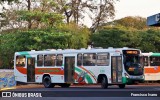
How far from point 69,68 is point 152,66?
8.18m

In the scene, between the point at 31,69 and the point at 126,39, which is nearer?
the point at 31,69

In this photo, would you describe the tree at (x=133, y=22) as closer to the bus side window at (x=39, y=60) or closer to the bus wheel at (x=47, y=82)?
the bus side window at (x=39, y=60)

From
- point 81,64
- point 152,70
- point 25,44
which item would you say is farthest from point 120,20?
point 81,64

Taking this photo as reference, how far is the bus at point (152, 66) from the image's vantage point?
40719mm

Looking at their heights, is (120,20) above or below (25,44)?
above

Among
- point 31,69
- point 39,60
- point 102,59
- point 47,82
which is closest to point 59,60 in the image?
point 47,82

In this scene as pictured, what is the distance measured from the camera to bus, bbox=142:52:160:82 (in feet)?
134

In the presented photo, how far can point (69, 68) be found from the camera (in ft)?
121

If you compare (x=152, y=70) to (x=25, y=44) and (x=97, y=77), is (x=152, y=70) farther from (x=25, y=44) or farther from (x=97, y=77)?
(x=25, y=44)

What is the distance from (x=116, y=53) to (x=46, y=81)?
7.28 metres

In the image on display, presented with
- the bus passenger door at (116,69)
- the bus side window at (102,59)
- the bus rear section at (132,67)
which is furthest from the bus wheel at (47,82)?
the bus rear section at (132,67)

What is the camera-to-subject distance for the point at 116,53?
3372cm

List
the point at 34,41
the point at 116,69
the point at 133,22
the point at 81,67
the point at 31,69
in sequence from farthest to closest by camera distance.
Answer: the point at 133,22, the point at 34,41, the point at 31,69, the point at 81,67, the point at 116,69

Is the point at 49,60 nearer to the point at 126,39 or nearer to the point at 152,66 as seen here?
the point at 152,66
